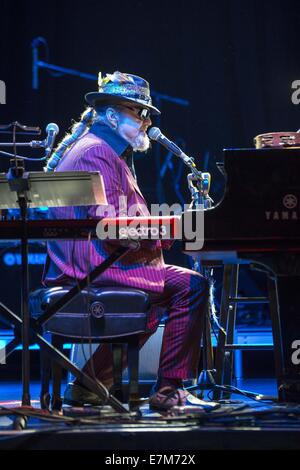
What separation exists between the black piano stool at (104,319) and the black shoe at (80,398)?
194 mm

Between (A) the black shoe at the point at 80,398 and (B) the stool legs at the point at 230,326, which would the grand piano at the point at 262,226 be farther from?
(B) the stool legs at the point at 230,326

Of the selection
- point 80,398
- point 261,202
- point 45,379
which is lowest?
point 80,398

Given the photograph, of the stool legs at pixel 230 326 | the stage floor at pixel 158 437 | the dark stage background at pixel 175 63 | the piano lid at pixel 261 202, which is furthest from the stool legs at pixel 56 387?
the dark stage background at pixel 175 63

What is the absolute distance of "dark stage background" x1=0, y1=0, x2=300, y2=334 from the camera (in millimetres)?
6445

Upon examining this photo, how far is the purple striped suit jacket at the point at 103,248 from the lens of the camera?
366 centimetres

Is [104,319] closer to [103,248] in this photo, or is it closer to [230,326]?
[103,248]

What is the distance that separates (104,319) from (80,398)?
517 mm

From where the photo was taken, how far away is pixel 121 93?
3977mm

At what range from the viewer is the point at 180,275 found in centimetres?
374

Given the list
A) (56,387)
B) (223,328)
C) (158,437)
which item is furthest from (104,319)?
(223,328)

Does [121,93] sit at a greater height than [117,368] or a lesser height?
greater

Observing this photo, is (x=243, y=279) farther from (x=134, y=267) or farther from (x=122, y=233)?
(x=122, y=233)

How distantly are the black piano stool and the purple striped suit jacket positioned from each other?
0.11 meters

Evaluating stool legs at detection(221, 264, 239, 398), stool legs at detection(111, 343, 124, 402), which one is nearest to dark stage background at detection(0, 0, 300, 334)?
stool legs at detection(221, 264, 239, 398)
